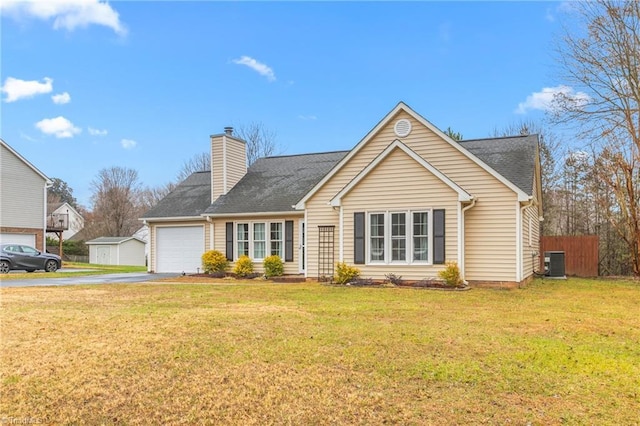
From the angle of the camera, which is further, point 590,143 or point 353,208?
point 590,143

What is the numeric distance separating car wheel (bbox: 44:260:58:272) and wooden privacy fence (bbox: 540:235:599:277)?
21.9 meters

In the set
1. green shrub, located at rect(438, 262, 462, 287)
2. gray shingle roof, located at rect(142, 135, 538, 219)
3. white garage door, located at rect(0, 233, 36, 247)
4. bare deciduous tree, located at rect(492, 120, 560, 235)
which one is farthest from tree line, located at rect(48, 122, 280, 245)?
green shrub, located at rect(438, 262, 462, 287)

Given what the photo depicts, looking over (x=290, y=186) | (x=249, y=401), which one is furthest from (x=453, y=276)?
(x=249, y=401)

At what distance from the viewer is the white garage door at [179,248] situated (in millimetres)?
21391

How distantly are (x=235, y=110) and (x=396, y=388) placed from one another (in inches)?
1516

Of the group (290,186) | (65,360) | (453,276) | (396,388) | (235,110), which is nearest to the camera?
(396,388)

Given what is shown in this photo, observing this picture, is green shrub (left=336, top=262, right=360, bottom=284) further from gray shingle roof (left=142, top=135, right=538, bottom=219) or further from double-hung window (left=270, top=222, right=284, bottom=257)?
double-hung window (left=270, top=222, right=284, bottom=257)

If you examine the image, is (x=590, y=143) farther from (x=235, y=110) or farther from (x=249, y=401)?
(x=235, y=110)

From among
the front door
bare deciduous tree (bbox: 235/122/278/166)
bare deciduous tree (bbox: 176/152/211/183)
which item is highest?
bare deciduous tree (bbox: 235/122/278/166)

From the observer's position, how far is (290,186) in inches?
805

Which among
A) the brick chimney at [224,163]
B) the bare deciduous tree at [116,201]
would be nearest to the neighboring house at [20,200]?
the brick chimney at [224,163]

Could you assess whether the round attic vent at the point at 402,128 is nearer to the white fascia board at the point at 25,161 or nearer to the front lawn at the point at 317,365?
the front lawn at the point at 317,365

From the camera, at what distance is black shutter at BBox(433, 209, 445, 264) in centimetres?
1465

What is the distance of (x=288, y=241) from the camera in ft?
62.0
